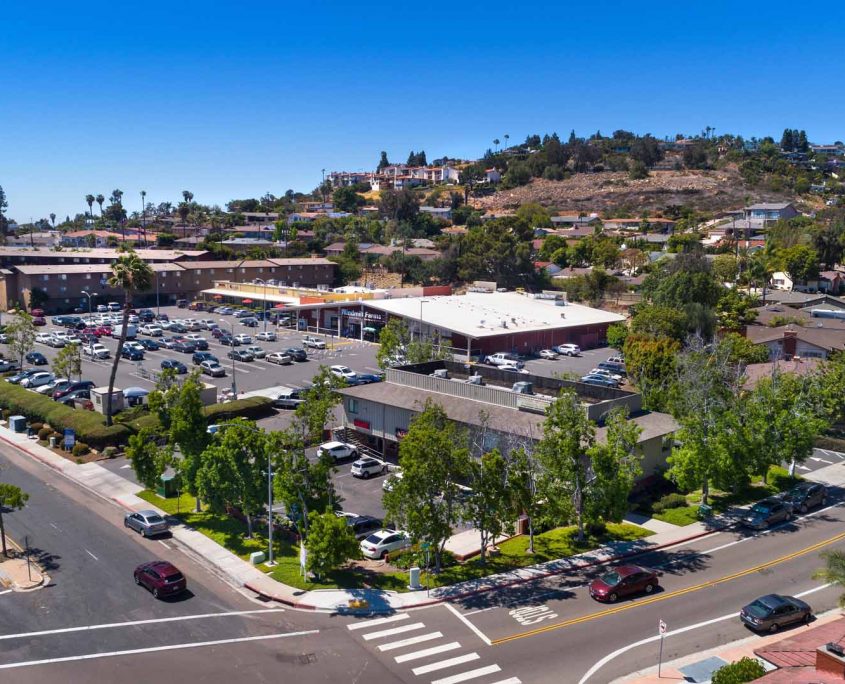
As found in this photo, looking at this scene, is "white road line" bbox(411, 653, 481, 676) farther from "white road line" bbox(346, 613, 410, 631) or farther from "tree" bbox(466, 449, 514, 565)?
"tree" bbox(466, 449, 514, 565)

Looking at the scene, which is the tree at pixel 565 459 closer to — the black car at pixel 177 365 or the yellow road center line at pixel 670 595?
the yellow road center line at pixel 670 595

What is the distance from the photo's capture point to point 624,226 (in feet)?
619

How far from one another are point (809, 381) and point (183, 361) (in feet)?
193

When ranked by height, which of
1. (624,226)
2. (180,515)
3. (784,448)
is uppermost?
(624,226)

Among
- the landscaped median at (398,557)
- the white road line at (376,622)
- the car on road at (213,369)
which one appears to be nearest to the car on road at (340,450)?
the landscaped median at (398,557)

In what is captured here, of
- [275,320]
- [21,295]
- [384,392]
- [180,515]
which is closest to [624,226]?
[275,320]

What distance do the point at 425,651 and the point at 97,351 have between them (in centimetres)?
6486

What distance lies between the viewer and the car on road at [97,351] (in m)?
78.8

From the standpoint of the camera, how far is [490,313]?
91.2m

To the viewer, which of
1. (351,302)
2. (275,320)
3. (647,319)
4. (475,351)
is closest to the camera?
(647,319)

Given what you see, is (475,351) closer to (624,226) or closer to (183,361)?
(183,361)

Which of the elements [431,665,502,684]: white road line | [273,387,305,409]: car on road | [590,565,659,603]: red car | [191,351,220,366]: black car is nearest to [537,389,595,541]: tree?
[590,565,659,603]: red car

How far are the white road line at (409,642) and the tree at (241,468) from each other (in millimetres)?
11094

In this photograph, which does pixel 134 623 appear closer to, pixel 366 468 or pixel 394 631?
pixel 394 631
